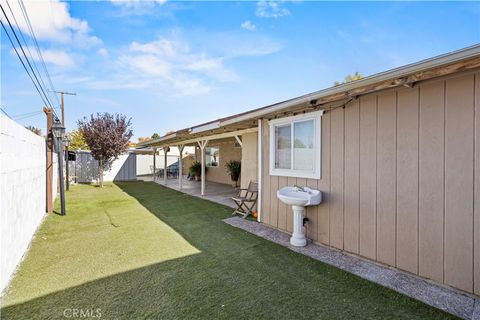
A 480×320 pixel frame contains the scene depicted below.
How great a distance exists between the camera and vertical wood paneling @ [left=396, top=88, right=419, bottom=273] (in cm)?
282

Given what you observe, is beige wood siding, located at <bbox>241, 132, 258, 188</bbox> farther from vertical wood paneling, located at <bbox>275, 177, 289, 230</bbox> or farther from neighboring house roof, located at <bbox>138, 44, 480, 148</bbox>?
neighboring house roof, located at <bbox>138, 44, 480, 148</bbox>

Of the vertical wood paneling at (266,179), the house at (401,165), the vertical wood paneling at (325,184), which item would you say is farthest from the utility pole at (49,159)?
the vertical wood paneling at (325,184)

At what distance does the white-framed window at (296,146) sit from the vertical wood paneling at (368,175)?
2.33 ft

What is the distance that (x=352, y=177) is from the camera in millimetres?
3477

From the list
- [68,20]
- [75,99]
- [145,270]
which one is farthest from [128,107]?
[145,270]

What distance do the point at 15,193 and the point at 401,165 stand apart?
510 cm

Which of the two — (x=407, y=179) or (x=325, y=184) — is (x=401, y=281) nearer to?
(x=407, y=179)

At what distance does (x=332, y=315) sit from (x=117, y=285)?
234 centimetres

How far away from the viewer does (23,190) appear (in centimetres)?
360

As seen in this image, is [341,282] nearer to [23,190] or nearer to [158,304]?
[158,304]

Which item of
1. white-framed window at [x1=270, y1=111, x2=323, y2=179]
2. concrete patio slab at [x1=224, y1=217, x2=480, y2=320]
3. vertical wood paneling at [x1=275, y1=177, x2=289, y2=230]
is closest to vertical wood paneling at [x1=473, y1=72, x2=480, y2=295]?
concrete patio slab at [x1=224, y1=217, x2=480, y2=320]

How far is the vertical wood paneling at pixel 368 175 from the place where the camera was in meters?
3.22

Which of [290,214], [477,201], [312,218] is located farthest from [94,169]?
[477,201]

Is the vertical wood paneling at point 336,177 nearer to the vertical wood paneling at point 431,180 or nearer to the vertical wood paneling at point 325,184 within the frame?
the vertical wood paneling at point 325,184
